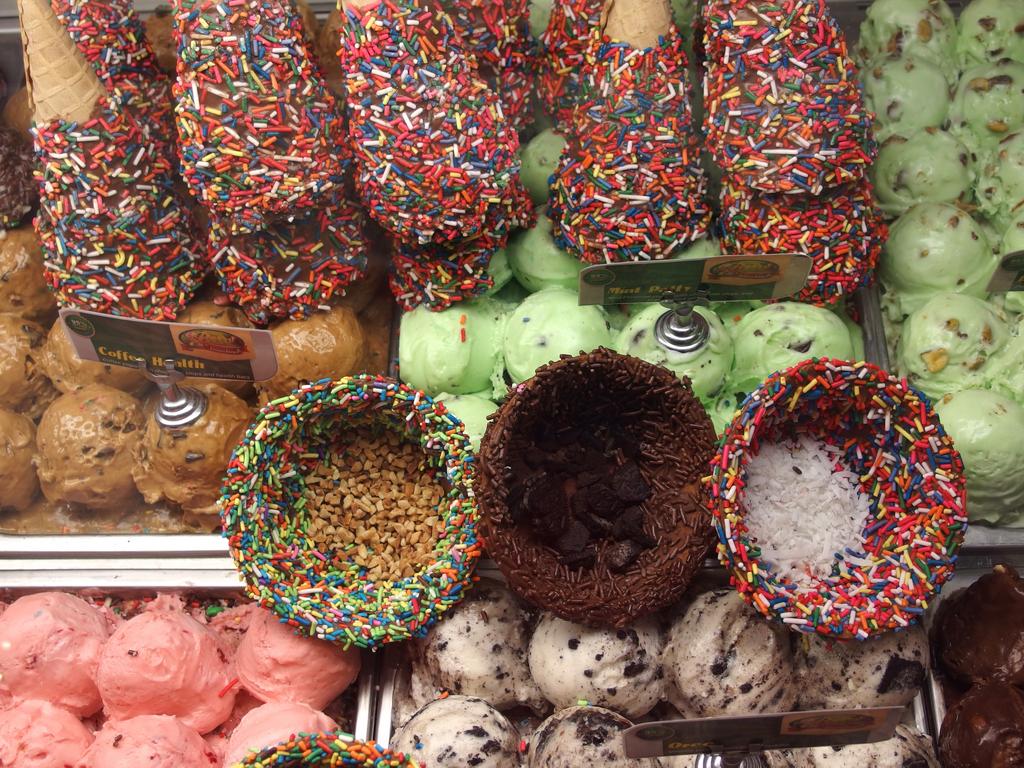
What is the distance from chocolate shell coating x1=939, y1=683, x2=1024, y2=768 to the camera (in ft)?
5.61

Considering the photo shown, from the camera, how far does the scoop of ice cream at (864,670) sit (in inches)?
72.0

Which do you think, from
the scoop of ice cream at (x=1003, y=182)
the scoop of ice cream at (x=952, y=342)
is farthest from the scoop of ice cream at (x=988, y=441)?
the scoop of ice cream at (x=1003, y=182)

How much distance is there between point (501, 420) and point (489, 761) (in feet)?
1.97

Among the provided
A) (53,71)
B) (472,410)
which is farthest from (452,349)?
(53,71)

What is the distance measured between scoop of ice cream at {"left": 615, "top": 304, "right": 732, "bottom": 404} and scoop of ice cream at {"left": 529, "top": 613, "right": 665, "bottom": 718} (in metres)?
0.51

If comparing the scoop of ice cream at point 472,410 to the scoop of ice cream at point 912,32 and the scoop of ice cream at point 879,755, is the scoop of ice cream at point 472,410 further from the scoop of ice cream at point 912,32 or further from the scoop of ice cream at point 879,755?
the scoop of ice cream at point 912,32

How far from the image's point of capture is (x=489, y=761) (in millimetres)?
1769

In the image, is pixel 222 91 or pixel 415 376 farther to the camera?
pixel 415 376

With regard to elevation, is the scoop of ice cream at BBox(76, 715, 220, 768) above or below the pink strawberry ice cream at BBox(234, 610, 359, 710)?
below

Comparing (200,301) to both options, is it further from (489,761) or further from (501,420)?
(489,761)

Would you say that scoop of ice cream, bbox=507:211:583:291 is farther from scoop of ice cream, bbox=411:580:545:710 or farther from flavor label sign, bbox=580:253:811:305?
scoop of ice cream, bbox=411:580:545:710

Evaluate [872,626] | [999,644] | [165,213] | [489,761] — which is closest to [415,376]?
[165,213]

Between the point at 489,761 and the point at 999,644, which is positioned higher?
the point at 999,644

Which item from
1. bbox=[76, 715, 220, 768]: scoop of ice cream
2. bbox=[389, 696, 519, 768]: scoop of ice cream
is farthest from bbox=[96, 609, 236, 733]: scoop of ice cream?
bbox=[389, 696, 519, 768]: scoop of ice cream
